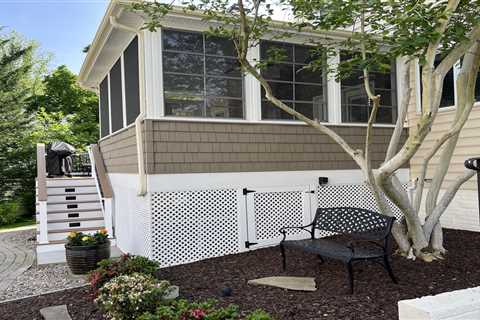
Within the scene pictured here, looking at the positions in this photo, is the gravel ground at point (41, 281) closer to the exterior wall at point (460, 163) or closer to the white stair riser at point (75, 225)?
the white stair riser at point (75, 225)

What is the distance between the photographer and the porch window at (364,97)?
736 centimetres

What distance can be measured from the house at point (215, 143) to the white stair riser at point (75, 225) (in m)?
0.50

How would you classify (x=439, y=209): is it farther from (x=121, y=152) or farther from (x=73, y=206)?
(x=73, y=206)

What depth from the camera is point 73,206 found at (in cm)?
820

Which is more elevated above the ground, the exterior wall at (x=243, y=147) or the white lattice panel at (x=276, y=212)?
the exterior wall at (x=243, y=147)

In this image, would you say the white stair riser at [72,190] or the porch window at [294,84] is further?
the white stair riser at [72,190]

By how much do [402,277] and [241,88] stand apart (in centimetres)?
347

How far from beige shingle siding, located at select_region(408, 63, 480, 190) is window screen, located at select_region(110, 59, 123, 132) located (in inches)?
209

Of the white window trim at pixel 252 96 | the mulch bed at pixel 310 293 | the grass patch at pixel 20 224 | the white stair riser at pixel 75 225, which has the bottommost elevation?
the grass patch at pixel 20 224

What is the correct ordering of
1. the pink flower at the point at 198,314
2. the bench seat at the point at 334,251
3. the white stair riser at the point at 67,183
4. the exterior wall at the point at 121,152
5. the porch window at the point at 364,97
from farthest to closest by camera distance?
1. the white stair riser at the point at 67,183
2. the porch window at the point at 364,97
3. the exterior wall at the point at 121,152
4. the bench seat at the point at 334,251
5. the pink flower at the point at 198,314

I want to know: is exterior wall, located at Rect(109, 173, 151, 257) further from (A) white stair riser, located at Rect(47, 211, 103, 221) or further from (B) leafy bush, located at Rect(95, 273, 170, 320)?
(B) leafy bush, located at Rect(95, 273, 170, 320)

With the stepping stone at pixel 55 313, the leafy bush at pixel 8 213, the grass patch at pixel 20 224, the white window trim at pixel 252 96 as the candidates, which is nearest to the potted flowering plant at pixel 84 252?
the stepping stone at pixel 55 313

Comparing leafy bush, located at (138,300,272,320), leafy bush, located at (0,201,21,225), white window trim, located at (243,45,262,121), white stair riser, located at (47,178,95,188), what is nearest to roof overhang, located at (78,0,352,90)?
white window trim, located at (243,45,262,121)

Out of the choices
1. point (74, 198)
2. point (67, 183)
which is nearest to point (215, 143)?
point (74, 198)
